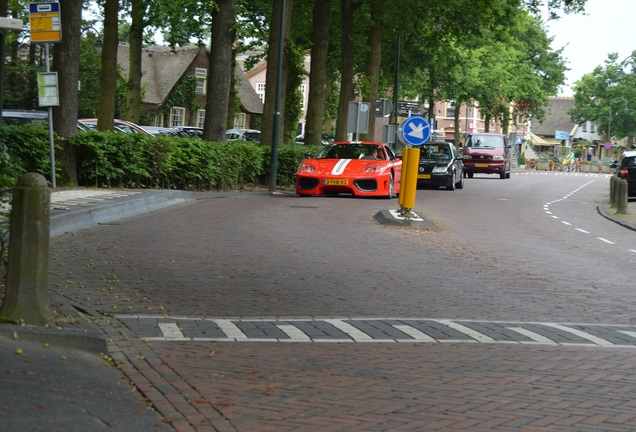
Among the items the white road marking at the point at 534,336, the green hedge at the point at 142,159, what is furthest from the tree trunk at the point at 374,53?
the white road marking at the point at 534,336

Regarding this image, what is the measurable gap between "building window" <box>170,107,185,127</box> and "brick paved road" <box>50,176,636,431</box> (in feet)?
202

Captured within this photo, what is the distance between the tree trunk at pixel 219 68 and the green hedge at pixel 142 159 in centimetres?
64

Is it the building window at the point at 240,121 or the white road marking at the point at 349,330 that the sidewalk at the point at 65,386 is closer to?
the white road marking at the point at 349,330

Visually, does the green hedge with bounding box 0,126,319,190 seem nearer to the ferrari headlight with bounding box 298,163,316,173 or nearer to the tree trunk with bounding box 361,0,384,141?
the ferrari headlight with bounding box 298,163,316,173

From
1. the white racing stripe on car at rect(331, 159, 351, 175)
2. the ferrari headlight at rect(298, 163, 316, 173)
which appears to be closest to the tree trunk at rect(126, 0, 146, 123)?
the ferrari headlight at rect(298, 163, 316, 173)

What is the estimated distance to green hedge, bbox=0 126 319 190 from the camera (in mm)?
20797

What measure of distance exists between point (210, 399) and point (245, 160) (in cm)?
2311

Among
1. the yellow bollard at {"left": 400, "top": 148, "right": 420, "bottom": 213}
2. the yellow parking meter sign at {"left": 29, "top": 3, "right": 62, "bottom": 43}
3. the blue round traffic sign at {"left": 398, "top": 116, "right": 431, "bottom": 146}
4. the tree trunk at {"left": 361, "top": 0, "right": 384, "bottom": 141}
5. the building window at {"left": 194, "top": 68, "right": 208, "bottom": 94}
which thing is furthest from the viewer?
the building window at {"left": 194, "top": 68, "right": 208, "bottom": 94}

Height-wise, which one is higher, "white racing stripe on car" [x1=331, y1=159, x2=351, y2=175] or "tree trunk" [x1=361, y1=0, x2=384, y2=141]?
"tree trunk" [x1=361, y1=0, x2=384, y2=141]

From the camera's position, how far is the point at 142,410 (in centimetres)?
557

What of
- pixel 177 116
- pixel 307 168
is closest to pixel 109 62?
pixel 307 168

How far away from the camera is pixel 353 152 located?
91.4 ft

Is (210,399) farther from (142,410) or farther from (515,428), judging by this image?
(515,428)

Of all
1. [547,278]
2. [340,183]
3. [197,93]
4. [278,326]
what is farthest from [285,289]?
[197,93]
